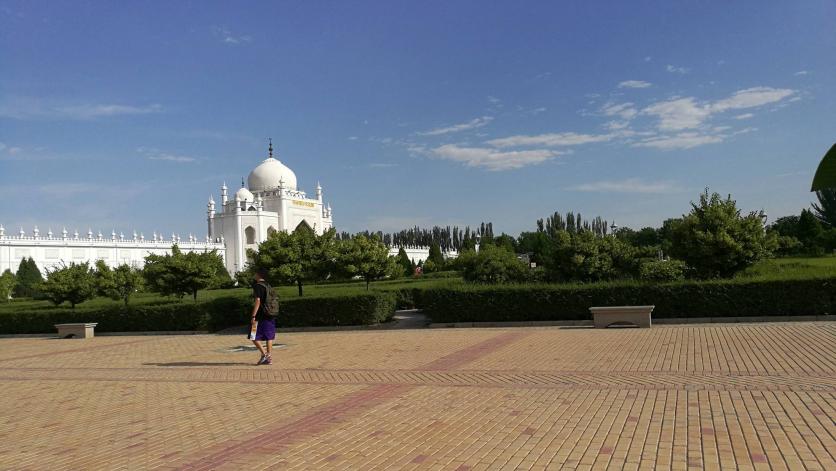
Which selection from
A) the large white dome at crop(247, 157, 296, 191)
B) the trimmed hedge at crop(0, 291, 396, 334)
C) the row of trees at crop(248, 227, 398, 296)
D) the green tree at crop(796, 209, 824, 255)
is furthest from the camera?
the large white dome at crop(247, 157, 296, 191)

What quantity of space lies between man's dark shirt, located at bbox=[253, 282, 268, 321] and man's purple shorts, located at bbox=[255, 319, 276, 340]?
10 cm

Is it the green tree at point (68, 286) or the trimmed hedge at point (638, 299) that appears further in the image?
the green tree at point (68, 286)

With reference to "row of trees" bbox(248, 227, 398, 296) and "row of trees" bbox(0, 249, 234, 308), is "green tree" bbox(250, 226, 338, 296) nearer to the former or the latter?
"row of trees" bbox(248, 227, 398, 296)

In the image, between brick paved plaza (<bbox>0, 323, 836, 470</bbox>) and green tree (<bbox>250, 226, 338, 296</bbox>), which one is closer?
brick paved plaza (<bbox>0, 323, 836, 470</bbox>)

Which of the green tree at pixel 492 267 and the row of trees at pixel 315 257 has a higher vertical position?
the row of trees at pixel 315 257

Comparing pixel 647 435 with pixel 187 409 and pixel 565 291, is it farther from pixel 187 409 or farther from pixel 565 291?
pixel 565 291

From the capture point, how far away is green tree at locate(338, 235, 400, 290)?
83.6 ft

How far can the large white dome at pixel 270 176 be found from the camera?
71.2 metres

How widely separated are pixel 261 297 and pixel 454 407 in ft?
18.4

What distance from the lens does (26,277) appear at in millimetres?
46812

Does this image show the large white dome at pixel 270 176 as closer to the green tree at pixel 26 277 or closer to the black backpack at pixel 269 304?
the green tree at pixel 26 277

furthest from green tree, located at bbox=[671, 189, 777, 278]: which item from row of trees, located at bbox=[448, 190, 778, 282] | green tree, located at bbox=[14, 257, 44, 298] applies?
green tree, located at bbox=[14, 257, 44, 298]

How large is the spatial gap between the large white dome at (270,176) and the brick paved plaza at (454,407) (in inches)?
2350

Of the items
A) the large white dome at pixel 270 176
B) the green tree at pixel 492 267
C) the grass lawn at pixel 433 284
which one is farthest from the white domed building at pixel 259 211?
the green tree at pixel 492 267
